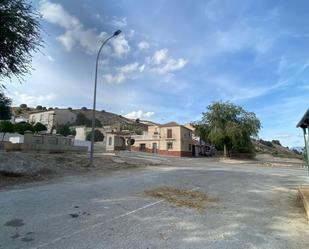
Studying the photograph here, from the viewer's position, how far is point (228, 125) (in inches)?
1694

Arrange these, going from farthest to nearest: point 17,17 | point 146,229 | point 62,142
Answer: point 62,142, point 17,17, point 146,229

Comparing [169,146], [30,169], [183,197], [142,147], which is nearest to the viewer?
[183,197]

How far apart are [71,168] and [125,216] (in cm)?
1112

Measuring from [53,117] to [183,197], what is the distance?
86.2 meters

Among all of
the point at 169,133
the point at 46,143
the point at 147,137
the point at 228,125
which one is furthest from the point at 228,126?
the point at 46,143

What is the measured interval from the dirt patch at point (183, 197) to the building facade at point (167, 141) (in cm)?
4130

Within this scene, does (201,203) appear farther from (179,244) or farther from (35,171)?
(35,171)

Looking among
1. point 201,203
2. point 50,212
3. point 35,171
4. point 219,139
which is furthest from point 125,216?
point 219,139

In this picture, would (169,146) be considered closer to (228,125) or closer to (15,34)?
(228,125)

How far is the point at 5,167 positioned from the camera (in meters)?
13.7

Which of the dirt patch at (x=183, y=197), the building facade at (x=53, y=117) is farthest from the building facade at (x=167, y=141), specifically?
the dirt patch at (x=183, y=197)

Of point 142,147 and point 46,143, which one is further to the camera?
point 142,147

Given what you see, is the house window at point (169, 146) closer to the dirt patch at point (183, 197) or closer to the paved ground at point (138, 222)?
the dirt patch at point (183, 197)

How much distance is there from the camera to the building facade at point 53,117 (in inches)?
3476
